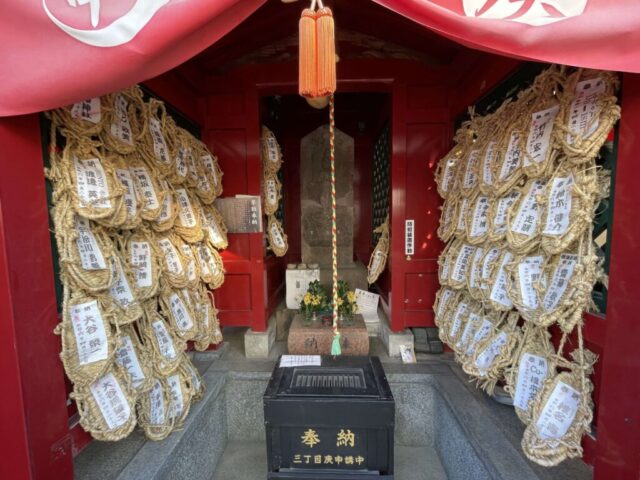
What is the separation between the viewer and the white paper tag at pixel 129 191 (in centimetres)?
170

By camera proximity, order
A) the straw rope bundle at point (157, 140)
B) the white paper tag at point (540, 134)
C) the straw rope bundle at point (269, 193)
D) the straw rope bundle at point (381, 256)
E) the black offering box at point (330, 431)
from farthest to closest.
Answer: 1. the straw rope bundle at point (381, 256)
2. the straw rope bundle at point (269, 193)
3. the straw rope bundle at point (157, 140)
4. the black offering box at point (330, 431)
5. the white paper tag at point (540, 134)

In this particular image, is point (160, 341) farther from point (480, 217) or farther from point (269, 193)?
point (480, 217)

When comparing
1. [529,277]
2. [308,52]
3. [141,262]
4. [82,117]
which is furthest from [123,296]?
[529,277]

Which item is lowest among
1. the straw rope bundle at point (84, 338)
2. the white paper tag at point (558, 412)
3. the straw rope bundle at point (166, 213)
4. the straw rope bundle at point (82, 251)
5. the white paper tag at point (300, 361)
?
the white paper tag at point (300, 361)

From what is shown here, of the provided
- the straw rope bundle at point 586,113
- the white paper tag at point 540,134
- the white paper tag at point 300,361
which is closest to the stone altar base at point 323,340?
the white paper tag at point 300,361

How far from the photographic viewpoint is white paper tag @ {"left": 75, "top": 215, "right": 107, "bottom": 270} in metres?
1.44

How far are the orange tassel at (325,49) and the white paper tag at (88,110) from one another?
1196mm

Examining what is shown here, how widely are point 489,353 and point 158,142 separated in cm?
285

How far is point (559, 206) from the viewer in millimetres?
1436

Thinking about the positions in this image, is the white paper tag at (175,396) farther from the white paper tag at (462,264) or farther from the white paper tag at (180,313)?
the white paper tag at (462,264)

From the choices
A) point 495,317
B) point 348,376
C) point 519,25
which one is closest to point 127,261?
point 348,376

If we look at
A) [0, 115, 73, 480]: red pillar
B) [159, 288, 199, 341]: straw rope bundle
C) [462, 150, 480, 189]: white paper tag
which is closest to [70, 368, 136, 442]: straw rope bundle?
[0, 115, 73, 480]: red pillar

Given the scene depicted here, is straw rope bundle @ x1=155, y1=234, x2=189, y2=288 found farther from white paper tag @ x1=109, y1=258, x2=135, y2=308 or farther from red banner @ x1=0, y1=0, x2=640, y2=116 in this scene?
red banner @ x1=0, y1=0, x2=640, y2=116

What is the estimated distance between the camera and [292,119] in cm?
490
